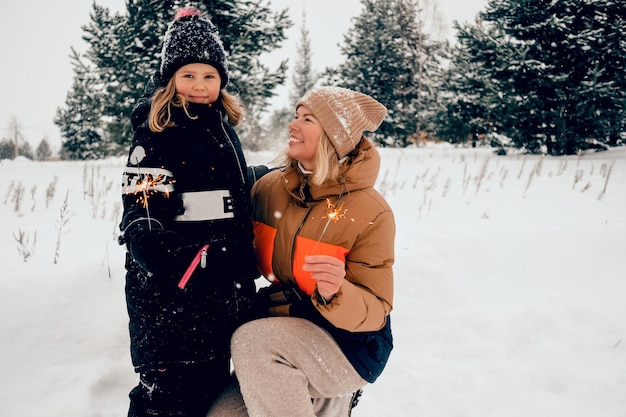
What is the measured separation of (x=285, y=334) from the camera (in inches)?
66.7

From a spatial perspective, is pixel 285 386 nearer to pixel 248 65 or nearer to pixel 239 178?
pixel 239 178

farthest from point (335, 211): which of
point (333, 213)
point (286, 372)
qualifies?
point (286, 372)

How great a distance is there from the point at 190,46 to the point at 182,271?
3.67 feet

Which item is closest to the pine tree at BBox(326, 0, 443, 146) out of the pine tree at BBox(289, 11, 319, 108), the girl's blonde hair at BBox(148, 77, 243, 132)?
the pine tree at BBox(289, 11, 319, 108)

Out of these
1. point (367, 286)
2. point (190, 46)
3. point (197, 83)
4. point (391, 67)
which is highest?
point (391, 67)

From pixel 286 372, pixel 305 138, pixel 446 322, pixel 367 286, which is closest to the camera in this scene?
pixel 286 372

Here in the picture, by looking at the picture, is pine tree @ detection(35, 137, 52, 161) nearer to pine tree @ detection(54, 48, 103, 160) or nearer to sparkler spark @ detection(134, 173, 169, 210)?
pine tree @ detection(54, 48, 103, 160)

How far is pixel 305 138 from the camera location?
6.66ft

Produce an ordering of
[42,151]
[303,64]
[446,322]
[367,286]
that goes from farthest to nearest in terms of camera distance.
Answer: [303,64], [42,151], [446,322], [367,286]

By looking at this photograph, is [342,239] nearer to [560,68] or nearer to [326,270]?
[326,270]

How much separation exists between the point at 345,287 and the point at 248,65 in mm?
10942

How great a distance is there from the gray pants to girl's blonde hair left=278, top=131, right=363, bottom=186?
0.68 m

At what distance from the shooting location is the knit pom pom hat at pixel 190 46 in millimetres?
1958

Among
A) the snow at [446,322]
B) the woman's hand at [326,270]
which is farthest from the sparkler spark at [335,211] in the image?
the snow at [446,322]
